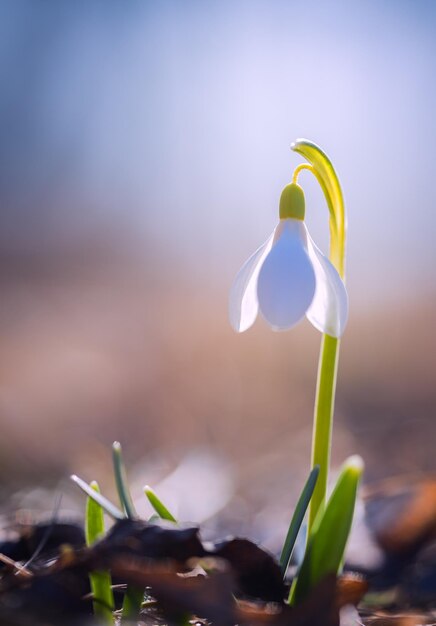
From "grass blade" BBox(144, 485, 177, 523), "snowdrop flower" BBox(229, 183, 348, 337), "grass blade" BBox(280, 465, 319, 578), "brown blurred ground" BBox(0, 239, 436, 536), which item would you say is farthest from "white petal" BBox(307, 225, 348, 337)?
"brown blurred ground" BBox(0, 239, 436, 536)

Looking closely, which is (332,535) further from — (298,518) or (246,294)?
(246,294)

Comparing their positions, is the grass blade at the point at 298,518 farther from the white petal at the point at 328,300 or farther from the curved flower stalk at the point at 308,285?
the white petal at the point at 328,300

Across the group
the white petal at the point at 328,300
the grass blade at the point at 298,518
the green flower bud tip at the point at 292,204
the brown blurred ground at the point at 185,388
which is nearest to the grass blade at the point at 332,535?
the grass blade at the point at 298,518

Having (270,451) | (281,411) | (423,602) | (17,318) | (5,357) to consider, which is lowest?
(423,602)

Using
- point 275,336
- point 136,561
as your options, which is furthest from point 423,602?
Answer: point 275,336

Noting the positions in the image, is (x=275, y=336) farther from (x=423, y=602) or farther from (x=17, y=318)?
(x=423, y=602)

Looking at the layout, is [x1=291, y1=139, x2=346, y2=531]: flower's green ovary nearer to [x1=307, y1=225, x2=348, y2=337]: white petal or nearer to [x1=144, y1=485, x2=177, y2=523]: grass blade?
[x1=307, y1=225, x2=348, y2=337]: white petal
